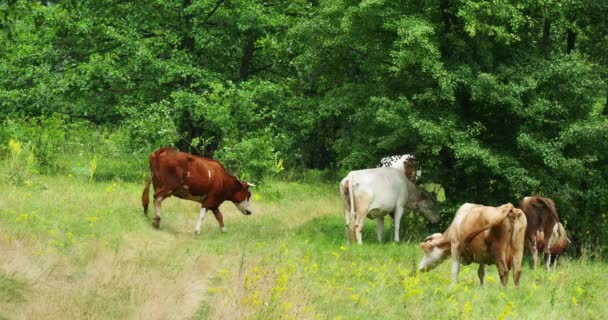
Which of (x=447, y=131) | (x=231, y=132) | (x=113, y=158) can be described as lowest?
(x=113, y=158)

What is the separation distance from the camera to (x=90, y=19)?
25109 mm

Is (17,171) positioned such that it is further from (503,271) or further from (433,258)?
(503,271)

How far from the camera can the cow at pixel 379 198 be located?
18844 mm

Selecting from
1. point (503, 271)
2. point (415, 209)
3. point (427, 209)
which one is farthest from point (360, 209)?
point (503, 271)

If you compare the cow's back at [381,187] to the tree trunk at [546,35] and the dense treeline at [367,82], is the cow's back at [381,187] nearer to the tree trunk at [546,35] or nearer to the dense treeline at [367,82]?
the dense treeline at [367,82]

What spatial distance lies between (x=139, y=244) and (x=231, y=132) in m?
9.68

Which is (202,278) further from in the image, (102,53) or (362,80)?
(102,53)

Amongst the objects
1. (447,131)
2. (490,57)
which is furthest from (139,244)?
(490,57)

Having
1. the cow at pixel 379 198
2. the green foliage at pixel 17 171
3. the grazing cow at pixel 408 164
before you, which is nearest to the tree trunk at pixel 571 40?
the grazing cow at pixel 408 164

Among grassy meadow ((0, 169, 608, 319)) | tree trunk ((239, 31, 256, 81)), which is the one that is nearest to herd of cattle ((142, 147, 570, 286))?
grassy meadow ((0, 169, 608, 319))

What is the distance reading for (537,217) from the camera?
1733cm

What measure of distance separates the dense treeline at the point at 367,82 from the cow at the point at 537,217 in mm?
785

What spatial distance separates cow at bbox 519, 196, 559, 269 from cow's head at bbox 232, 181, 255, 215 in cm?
589

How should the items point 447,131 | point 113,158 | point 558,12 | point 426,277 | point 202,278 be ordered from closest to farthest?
1. point 202,278
2. point 426,277
3. point 447,131
4. point 558,12
5. point 113,158
